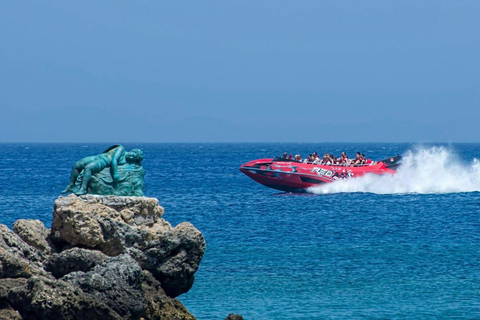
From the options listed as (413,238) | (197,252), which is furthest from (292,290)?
(413,238)

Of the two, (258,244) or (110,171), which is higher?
(110,171)

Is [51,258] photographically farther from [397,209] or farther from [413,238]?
[397,209]

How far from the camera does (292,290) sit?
1895 cm

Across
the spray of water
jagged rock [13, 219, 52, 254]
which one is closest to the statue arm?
jagged rock [13, 219, 52, 254]

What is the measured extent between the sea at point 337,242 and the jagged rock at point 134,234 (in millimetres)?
2521

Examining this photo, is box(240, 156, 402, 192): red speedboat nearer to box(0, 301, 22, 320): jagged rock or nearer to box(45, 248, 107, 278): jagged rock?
box(45, 248, 107, 278): jagged rock

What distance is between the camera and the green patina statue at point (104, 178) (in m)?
14.7

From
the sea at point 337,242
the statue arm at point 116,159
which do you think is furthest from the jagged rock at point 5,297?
the sea at point 337,242

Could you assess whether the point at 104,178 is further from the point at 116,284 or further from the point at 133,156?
the point at 116,284

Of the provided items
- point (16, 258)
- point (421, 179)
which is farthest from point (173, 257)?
point (421, 179)

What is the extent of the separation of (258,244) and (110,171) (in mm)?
12092

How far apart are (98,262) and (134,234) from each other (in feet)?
3.33

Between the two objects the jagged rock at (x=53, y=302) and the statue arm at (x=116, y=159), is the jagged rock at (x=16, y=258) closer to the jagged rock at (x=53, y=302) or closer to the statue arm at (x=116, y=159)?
the jagged rock at (x=53, y=302)

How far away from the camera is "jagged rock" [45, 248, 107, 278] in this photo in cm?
1340
